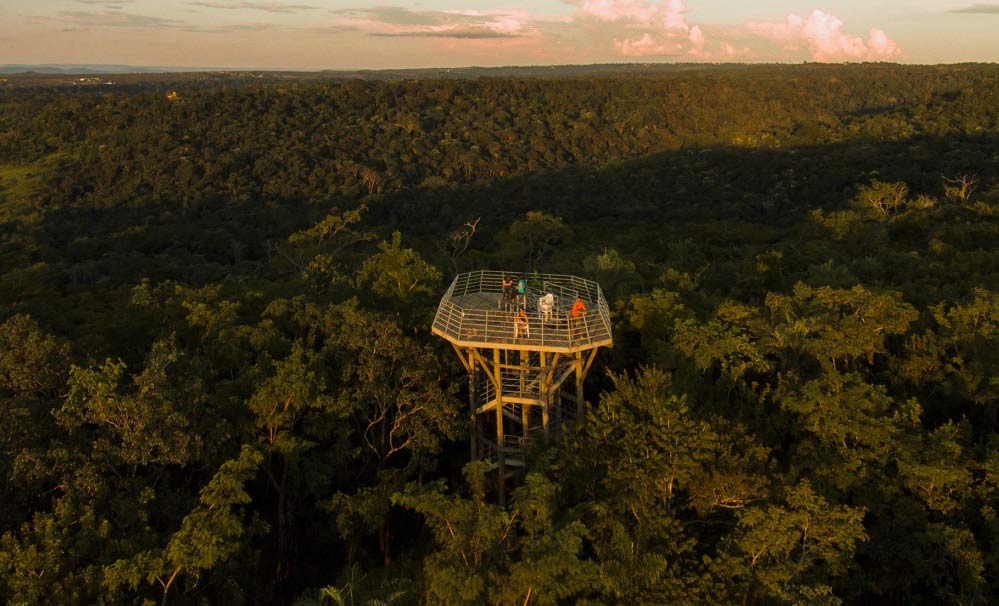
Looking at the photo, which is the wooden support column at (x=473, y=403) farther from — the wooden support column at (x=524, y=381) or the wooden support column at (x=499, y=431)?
the wooden support column at (x=524, y=381)

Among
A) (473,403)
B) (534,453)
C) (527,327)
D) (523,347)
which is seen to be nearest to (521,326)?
(527,327)

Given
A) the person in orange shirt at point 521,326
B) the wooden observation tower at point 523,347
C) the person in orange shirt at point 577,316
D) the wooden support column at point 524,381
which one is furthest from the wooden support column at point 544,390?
the person in orange shirt at point 577,316

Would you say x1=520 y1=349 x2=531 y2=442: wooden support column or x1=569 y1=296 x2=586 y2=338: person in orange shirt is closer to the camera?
x1=569 y1=296 x2=586 y2=338: person in orange shirt

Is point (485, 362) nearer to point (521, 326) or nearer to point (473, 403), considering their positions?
point (473, 403)

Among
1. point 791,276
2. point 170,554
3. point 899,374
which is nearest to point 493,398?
point 170,554

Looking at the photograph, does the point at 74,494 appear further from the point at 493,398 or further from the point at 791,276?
the point at 791,276

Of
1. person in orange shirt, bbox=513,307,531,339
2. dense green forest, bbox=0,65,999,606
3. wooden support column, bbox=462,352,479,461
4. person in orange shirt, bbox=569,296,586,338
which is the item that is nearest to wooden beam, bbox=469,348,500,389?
wooden support column, bbox=462,352,479,461

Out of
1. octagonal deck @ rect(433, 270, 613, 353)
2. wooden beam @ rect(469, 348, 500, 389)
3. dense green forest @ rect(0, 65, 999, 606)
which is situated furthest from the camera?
wooden beam @ rect(469, 348, 500, 389)

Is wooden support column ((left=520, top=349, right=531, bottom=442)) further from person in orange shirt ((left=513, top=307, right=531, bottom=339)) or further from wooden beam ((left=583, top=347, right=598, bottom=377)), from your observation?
wooden beam ((left=583, top=347, right=598, bottom=377))
